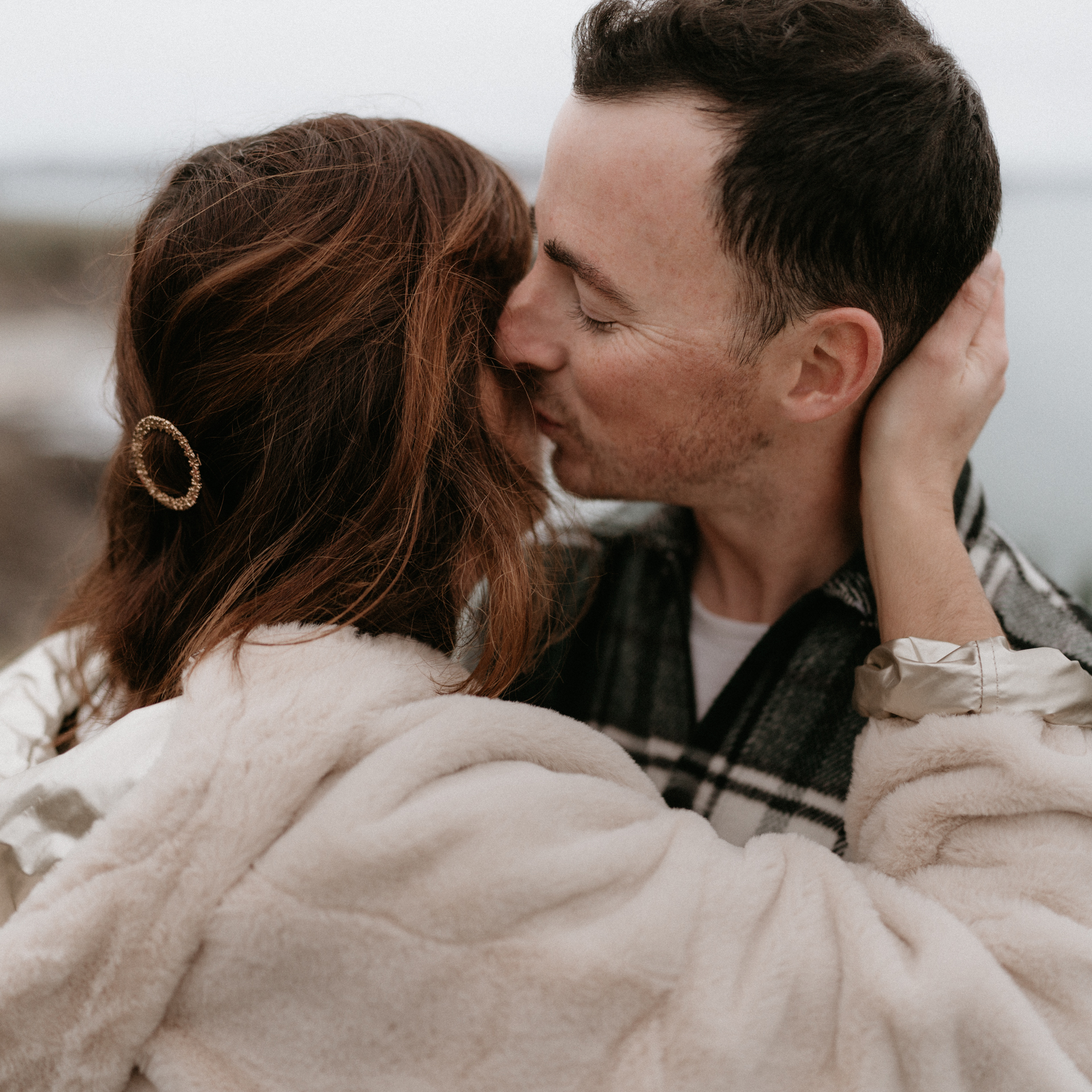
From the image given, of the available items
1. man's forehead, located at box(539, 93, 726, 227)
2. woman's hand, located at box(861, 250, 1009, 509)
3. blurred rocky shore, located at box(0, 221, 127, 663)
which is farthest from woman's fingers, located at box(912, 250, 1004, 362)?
blurred rocky shore, located at box(0, 221, 127, 663)

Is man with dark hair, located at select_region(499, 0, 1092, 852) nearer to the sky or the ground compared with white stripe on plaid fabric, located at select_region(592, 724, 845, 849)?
nearer to the sky

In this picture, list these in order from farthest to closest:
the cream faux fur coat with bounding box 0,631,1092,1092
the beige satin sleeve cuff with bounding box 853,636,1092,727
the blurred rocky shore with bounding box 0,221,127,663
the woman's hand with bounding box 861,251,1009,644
Answer: the blurred rocky shore with bounding box 0,221,127,663, the woman's hand with bounding box 861,251,1009,644, the beige satin sleeve cuff with bounding box 853,636,1092,727, the cream faux fur coat with bounding box 0,631,1092,1092

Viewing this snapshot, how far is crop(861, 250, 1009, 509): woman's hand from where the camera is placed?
42.3 inches

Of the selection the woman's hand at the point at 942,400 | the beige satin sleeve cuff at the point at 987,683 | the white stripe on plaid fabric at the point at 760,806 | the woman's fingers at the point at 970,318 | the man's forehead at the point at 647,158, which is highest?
the man's forehead at the point at 647,158

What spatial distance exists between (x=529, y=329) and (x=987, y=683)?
67cm

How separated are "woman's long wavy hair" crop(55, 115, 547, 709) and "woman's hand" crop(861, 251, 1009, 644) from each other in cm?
45

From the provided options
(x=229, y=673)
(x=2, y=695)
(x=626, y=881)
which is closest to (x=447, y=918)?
(x=626, y=881)

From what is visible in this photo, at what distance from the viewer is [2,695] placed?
3.59 feet

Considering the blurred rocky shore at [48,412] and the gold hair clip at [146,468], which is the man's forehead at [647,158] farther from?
the blurred rocky shore at [48,412]

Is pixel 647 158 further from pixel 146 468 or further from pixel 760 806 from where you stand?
pixel 760 806

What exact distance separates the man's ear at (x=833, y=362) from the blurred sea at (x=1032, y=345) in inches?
12.2

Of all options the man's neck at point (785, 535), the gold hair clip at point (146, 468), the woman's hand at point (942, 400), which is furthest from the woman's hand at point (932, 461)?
the gold hair clip at point (146, 468)

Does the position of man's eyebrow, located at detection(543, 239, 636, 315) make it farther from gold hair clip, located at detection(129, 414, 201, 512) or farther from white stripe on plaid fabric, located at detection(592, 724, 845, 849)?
white stripe on plaid fabric, located at detection(592, 724, 845, 849)

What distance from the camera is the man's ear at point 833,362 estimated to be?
3.46ft
